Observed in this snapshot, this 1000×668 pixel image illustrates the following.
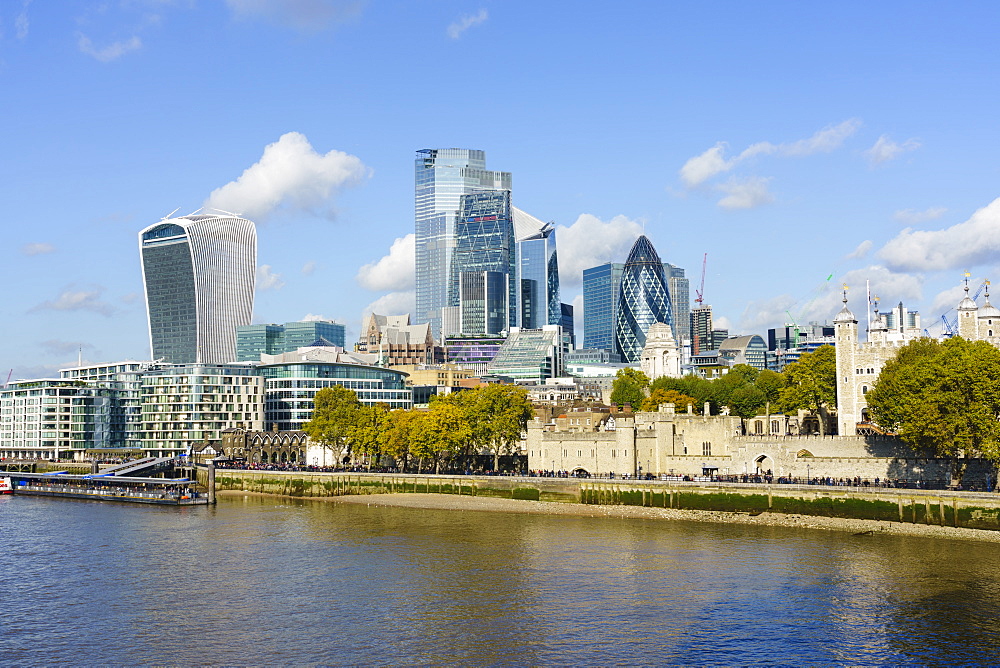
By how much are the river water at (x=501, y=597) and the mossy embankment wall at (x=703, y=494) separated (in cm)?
451

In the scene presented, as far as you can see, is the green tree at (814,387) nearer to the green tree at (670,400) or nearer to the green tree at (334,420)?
the green tree at (670,400)

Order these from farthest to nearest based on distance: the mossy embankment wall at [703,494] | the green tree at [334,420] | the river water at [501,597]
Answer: the green tree at [334,420] → the mossy embankment wall at [703,494] → the river water at [501,597]

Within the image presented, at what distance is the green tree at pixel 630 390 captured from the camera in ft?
546

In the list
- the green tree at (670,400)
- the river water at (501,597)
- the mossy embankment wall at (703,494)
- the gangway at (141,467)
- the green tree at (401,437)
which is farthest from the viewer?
the gangway at (141,467)

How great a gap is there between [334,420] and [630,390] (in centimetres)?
5312

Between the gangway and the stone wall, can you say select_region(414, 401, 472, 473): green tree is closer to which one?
the stone wall

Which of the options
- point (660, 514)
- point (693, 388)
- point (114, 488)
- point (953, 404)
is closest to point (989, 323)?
point (953, 404)

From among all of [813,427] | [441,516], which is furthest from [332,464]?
[813,427]

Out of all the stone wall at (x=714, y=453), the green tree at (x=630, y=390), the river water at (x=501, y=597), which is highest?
the green tree at (x=630, y=390)

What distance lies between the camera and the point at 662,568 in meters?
67.9

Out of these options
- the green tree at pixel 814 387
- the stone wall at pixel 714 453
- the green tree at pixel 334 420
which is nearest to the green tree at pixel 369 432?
the green tree at pixel 334 420

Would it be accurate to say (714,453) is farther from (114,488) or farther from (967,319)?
(114,488)

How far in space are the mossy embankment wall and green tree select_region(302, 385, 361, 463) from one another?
32.6 ft

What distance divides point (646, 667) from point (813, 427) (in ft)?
295
